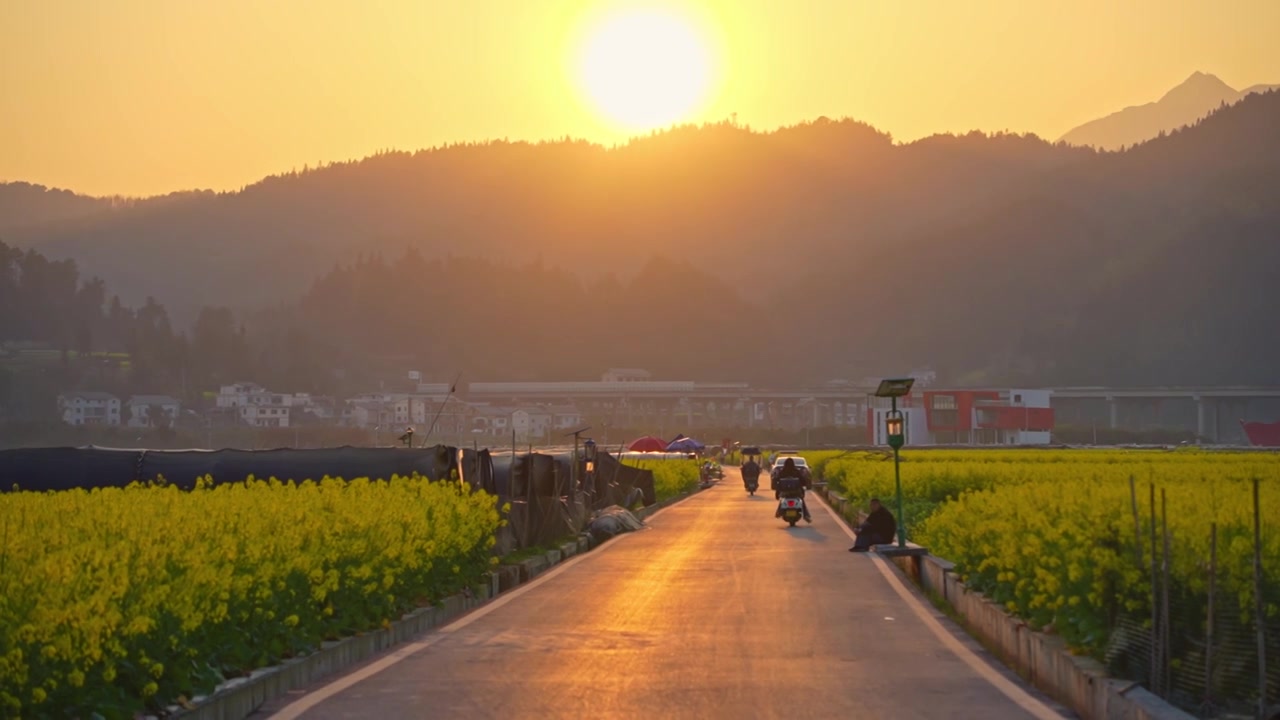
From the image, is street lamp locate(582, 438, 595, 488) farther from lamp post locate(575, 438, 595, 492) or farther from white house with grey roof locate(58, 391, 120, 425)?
white house with grey roof locate(58, 391, 120, 425)

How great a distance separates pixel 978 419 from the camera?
17012 centimetres

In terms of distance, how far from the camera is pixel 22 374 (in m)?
183

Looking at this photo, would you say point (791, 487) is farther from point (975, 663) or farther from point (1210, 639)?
point (1210, 639)

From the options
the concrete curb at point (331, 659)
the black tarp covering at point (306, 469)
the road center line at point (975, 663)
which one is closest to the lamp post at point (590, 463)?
the black tarp covering at point (306, 469)

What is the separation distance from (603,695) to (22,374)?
184727mm

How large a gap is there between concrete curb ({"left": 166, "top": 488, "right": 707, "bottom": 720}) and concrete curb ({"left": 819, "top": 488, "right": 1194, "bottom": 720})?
18.5 ft

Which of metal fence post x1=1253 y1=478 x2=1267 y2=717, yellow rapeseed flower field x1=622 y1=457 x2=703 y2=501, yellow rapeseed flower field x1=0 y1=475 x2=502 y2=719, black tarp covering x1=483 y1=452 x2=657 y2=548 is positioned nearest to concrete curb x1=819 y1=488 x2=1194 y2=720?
metal fence post x1=1253 y1=478 x2=1267 y2=717

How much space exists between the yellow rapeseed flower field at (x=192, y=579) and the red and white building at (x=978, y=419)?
148 m

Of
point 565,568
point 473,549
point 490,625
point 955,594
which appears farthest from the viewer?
point 565,568

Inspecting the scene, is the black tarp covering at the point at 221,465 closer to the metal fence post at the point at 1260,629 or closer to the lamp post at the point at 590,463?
A: the lamp post at the point at 590,463

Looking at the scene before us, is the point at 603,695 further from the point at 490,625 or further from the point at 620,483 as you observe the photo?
the point at 620,483

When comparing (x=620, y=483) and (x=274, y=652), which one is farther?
(x=620, y=483)

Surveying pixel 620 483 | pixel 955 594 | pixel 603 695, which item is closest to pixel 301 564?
pixel 603 695

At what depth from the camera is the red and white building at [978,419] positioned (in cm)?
16788
